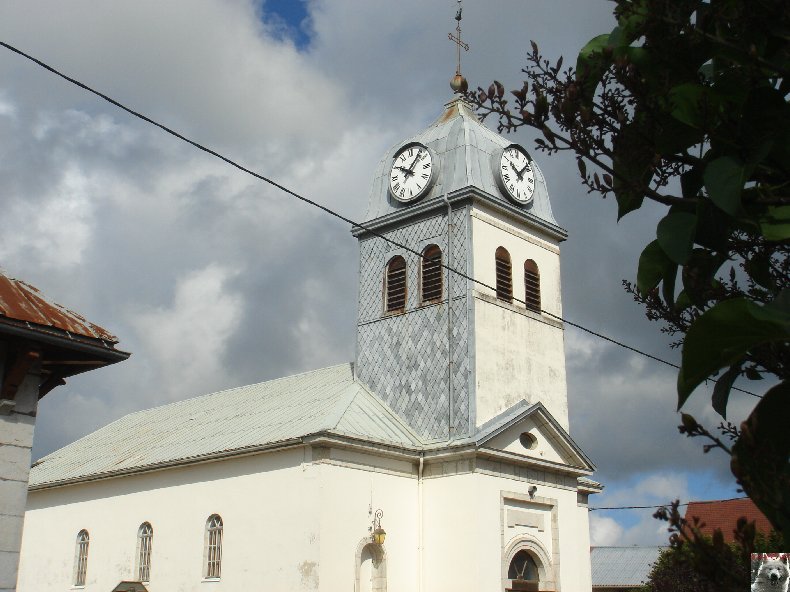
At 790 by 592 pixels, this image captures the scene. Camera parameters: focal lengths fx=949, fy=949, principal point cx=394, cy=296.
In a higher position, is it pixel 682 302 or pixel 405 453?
pixel 405 453

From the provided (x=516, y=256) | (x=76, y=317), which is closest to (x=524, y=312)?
(x=516, y=256)

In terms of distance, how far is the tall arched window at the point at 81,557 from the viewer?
28266mm

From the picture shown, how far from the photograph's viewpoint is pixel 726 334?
266 cm

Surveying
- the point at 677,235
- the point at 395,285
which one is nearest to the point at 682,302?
the point at 677,235

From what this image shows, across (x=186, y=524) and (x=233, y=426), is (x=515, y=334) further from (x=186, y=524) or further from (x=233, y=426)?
(x=186, y=524)

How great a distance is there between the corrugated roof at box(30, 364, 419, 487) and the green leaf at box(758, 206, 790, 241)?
748 inches

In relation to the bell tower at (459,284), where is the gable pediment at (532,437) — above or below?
below

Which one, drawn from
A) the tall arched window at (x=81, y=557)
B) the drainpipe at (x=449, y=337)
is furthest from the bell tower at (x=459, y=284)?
the tall arched window at (x=81, y=557)

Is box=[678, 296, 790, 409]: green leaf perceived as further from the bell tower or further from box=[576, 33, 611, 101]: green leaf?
the bell tower

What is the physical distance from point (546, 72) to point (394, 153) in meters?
24.5

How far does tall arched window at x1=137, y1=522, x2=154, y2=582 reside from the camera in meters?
25.9

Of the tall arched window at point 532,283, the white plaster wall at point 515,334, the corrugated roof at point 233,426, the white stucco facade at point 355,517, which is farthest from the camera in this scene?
the tall arched window at point 532,283

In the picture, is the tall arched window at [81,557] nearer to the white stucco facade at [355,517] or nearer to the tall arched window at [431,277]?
the white stucco facade at [355,517]

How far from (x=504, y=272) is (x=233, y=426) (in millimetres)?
8688
